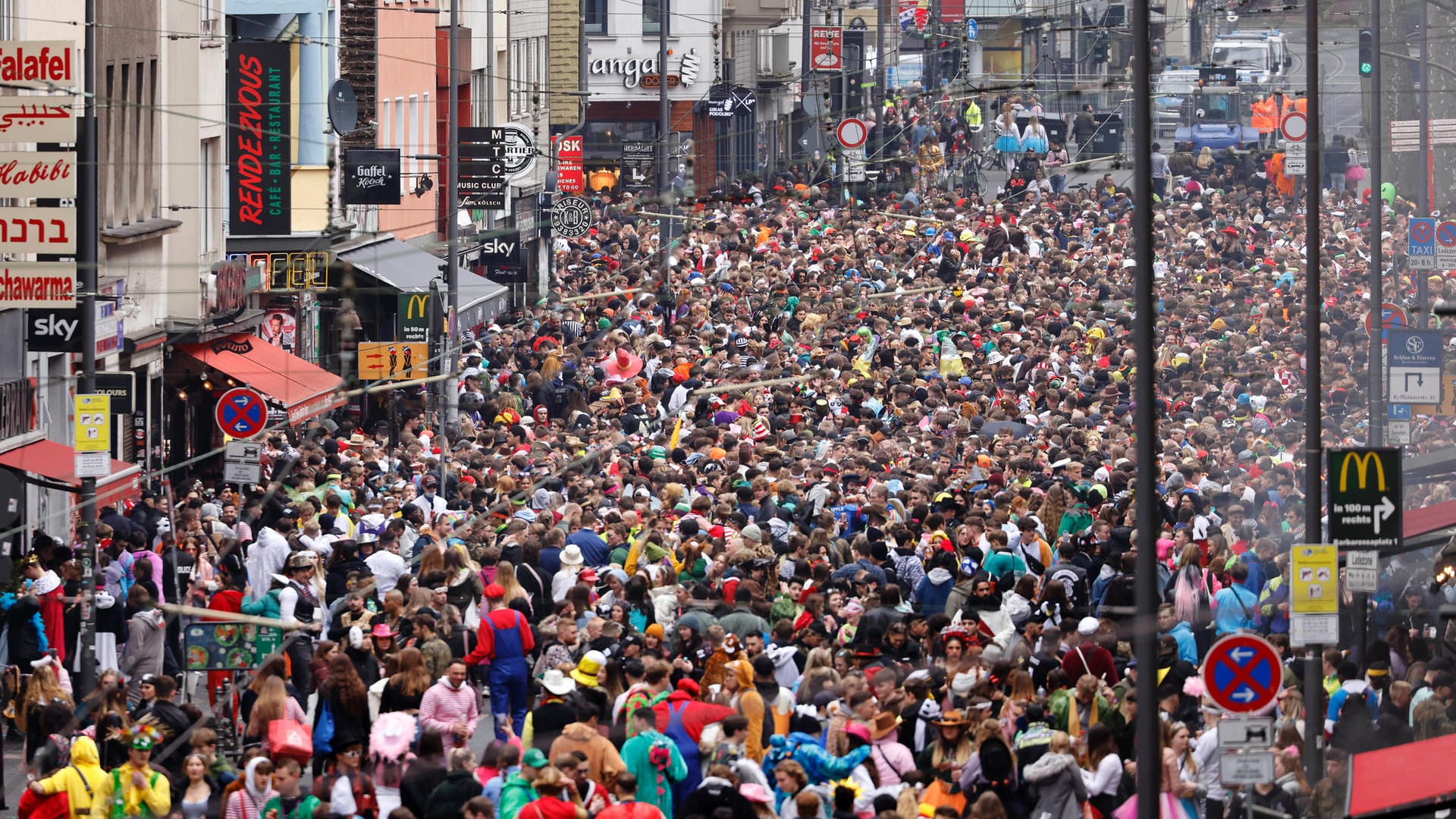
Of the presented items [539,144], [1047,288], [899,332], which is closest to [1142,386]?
[899,332]

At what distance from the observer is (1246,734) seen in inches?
453

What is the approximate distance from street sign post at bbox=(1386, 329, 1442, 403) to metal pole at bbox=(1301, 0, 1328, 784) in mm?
7013

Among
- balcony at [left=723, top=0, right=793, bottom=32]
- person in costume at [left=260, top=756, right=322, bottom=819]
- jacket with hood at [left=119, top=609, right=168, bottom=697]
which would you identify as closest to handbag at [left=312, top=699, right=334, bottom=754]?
person in costume at [left=260, top=756, right=322, bottom=819]

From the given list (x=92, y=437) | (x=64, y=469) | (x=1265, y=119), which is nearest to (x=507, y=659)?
(x=92, y=437)

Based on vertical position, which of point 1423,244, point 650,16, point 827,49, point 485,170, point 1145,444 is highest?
point 650,16

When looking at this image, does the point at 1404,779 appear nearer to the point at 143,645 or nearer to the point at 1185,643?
the point at 1185,643

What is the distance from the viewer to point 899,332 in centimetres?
3094

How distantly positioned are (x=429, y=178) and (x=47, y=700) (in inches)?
1114

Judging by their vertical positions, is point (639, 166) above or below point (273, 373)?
above

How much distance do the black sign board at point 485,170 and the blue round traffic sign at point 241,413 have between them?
15501 millimetres

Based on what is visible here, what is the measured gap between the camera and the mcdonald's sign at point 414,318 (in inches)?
1137

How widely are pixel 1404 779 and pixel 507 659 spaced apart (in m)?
5.99

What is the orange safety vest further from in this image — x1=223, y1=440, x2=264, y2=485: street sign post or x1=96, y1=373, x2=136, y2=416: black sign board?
x1=223, y1=440, x2=264, y2=485: street sign post

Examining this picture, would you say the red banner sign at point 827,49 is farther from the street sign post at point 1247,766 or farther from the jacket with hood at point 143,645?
the street sign post at point 1247,766
